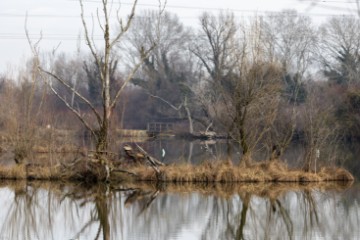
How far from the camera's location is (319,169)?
24.3 metres

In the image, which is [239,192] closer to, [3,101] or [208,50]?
[3,101]

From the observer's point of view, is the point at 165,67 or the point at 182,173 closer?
the point at 182,173

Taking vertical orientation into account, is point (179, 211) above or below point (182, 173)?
below

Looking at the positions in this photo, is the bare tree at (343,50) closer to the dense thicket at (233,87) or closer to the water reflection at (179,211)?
the dense thicket at (233,87)

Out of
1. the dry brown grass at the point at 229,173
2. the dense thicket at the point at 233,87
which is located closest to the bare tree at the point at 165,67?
the dense thicket at the point at 233,87

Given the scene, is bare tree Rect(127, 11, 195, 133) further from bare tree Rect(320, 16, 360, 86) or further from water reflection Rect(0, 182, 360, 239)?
water reflection Rect(0, 182, 360, 239)

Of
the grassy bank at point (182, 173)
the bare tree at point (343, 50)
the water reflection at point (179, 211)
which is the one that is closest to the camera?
the water reflection at point (179, 211)

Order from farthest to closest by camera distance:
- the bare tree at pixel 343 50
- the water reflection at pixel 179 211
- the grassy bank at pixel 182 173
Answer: the bare tree at pixel 343 50 → the grassy bank at pixel 182 173 → the water reflection at pixel 179 211

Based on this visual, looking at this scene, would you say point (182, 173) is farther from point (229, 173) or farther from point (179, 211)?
point (179, 211)

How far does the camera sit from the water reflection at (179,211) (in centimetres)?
1482

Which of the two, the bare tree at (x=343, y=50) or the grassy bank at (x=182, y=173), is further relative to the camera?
the bare tree at (x=343, y=50)

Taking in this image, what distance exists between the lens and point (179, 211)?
57.7 feet

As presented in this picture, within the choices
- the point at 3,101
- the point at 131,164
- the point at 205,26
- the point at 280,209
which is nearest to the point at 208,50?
the point at 205,26

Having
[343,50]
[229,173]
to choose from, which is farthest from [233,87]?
[343,50]
